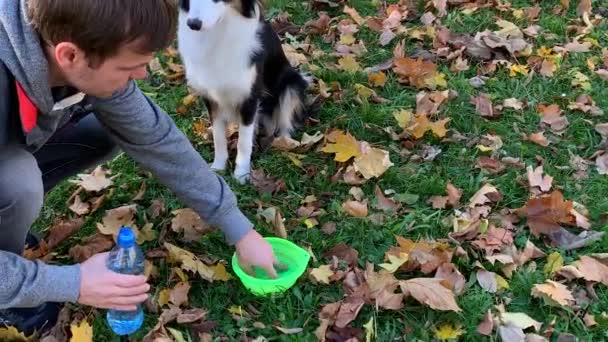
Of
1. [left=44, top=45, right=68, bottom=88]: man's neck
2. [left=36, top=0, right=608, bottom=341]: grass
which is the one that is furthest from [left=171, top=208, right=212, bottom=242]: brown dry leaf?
[left=44, top=45, right=68, bottom=88]: man's neck

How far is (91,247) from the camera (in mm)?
2729

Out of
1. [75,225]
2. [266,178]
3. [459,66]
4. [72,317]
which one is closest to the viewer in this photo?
[72,317]

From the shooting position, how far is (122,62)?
1794mm

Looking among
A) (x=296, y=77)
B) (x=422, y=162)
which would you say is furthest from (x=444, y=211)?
(x=296, y=77)

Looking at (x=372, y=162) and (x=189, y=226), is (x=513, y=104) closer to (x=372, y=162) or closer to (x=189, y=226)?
(x=372, y=162)

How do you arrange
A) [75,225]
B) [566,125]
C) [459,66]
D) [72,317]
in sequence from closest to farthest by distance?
[72,317]
[75,225]
[566,125]
[459,66]

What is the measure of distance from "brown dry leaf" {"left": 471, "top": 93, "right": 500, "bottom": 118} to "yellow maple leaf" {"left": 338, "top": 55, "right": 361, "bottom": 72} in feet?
2.28

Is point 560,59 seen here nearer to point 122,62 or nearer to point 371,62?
point 371,62

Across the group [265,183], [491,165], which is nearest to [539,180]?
[491,165]

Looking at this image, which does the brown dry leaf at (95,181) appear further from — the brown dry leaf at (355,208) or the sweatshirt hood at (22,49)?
the sweatshirt hood at (22,49)

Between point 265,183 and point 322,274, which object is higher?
point 322,274

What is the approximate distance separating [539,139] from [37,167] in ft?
7.50

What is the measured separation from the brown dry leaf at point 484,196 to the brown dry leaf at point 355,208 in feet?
1.47

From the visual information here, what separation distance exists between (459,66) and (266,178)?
1460 millimetres
